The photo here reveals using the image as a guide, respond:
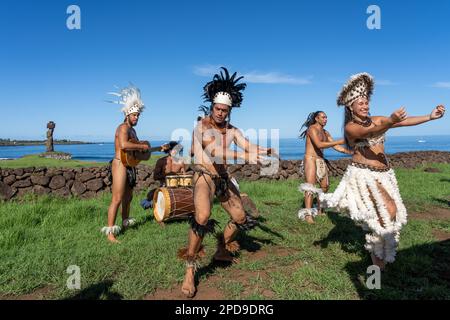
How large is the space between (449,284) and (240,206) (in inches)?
101

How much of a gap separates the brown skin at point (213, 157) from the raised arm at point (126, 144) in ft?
6.66

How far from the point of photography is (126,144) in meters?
5.96

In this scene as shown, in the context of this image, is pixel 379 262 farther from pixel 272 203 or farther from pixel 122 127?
pixel 272 203

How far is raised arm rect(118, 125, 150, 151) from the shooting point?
597cm

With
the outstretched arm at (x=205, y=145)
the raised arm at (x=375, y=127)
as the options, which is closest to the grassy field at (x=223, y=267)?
the outstretched arm at (x=205, y=145)

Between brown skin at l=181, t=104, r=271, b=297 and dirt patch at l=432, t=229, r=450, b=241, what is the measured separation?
3.77 metres

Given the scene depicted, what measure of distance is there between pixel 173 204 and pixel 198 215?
2874 mm

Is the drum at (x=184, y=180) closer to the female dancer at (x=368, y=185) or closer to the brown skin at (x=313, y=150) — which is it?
the brown skin at (x=313, y=150)

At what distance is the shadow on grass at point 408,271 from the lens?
12.5 ft

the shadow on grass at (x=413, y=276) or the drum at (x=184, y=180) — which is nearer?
the shadow on grass at (x=413, y=276)
